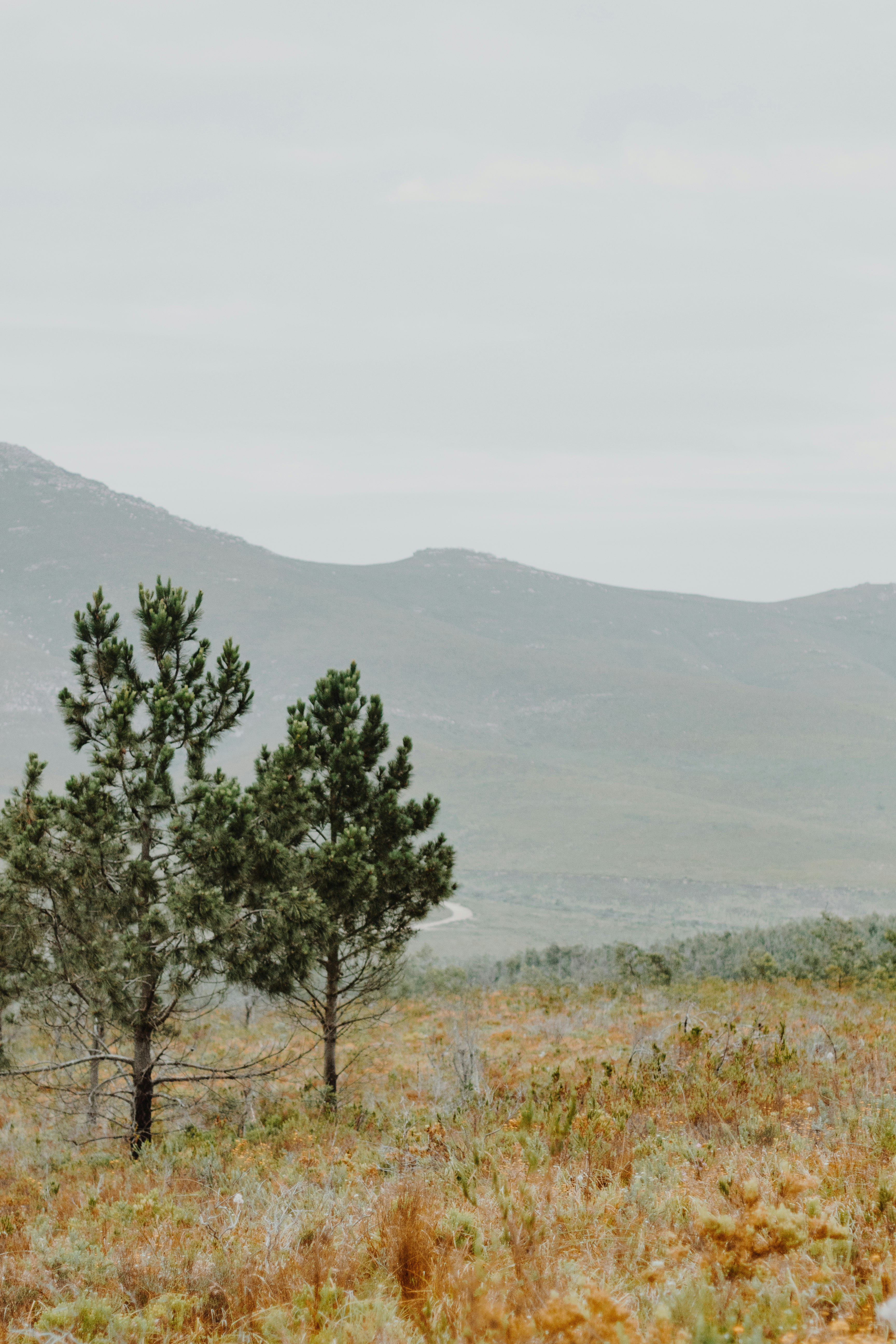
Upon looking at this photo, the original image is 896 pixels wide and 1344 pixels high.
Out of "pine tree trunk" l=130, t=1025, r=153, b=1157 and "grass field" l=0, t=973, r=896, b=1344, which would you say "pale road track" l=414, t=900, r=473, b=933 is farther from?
"grass field" l=0, t=973, r=896, b=1344

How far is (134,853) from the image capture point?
30.5 ft

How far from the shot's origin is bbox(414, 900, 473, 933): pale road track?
167 ft

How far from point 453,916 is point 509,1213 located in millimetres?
53207

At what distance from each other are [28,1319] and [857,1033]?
9.85 m

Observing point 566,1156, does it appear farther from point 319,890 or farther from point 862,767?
point 862,767

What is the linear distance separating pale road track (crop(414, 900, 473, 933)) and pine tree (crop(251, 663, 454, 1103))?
3657 cm

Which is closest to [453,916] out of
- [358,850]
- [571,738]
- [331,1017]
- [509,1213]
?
[331,1017]

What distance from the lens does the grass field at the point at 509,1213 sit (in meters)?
3.22

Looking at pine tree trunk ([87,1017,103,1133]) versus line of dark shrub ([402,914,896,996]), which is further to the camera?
line of dark shrub ([402,914,896,996])

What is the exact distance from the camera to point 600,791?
100562mm

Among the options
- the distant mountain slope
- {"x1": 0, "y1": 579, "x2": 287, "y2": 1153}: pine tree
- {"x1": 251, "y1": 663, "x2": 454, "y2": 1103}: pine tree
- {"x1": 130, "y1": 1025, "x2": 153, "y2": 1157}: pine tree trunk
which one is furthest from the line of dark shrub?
the distant mountain slope

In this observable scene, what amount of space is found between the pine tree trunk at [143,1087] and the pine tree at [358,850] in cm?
162

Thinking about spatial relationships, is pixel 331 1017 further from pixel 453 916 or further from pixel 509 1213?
pixel 453 916

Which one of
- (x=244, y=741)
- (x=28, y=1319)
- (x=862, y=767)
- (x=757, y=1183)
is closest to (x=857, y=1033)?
(x=757, y=1183)
